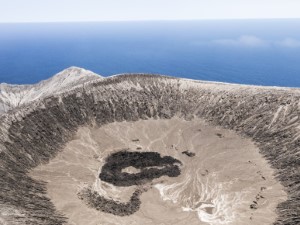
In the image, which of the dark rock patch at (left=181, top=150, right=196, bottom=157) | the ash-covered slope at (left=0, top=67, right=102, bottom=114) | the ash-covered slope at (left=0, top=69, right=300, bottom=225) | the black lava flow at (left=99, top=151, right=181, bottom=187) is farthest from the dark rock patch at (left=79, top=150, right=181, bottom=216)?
the ash-covered slope at (left=0, top=67, right=102, bottom=114)

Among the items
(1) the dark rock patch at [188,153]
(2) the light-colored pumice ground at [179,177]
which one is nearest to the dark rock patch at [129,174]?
(2) the light-colored pumice ground at [179,177]

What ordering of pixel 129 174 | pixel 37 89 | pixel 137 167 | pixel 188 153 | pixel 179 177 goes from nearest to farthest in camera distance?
pixel 179 177 < pixel 129 174 < pixel 137 167 < pixel 188 153 < pixel 37 89

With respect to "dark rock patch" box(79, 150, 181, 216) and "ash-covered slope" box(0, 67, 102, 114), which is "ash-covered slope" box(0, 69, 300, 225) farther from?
"ash-covered slope" box(0, 67, 102, 114)

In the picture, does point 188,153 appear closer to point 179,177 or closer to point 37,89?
point 179,177

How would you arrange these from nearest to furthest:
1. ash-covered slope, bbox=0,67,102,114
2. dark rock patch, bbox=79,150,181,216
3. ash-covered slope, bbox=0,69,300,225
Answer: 1. ash-covered slope, bbox=0,69,300,225
2. dark rock patch, bbox=79,150,181,216
3. ash-covered slope, bbox=0,67,102,114

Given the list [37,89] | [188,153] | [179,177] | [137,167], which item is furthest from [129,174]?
[37,89]

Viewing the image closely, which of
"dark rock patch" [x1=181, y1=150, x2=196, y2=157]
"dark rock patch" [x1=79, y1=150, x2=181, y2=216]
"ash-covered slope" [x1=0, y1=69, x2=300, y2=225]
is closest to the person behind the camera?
"ash-covered slope" [x1=0, y1=69, x2=300, y2=225]
